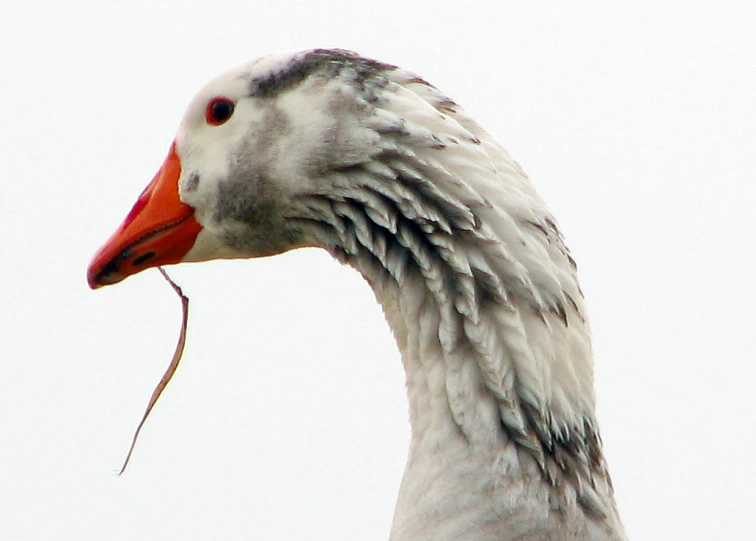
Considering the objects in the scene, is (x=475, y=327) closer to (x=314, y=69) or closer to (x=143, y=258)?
(x=314, y=69)

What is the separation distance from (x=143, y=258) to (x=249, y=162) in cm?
59

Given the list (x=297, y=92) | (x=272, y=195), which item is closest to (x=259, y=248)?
(x=272, y=195)

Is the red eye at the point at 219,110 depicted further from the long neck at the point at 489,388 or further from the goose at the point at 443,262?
the long neck at the point at 489,388

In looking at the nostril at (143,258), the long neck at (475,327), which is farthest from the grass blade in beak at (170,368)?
the long neck at (475,327)

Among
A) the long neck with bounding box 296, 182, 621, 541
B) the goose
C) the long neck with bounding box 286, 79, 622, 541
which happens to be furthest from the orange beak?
the long neck with bounding box 296, 182, 621, 541

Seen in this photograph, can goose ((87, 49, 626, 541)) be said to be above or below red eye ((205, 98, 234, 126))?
below

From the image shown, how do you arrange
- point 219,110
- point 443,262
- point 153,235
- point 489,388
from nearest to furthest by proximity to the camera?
point 489,388
point 443,262
point 219,110
point 153,235

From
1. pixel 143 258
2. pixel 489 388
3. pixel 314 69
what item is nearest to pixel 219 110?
pixel 314 69

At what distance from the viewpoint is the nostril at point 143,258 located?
4.36 metres

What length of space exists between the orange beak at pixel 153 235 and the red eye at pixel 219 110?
0.23 meters

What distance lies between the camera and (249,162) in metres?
4.08

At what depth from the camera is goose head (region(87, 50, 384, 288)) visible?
3850 millimetres

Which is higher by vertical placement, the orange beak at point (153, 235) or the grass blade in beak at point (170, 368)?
the orange beak at point (153, 235)

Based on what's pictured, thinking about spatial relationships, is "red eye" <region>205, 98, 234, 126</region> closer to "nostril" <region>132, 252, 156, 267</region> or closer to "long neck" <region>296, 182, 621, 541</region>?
"nostril" <region>132, 252, 156, 267</region>
